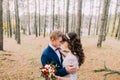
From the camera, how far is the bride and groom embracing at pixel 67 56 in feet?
13.2

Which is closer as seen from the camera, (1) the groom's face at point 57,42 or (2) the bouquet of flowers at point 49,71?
(2) the bouquet of flowers at point 49,71

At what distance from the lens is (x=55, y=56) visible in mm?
4207

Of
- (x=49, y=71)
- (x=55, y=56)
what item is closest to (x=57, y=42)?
(x=55, y=56)

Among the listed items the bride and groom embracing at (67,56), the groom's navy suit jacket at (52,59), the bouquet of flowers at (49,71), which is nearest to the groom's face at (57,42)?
the bride and groom embracing at (67,56)

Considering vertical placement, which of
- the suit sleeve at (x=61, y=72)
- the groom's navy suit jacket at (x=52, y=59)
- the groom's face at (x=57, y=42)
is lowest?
the suit sleeve at (x=61, y=72)

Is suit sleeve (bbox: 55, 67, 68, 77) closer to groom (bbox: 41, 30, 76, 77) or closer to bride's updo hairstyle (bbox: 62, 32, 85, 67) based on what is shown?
groom (bbox: 41, 30, 76, 77)

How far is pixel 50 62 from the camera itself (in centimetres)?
412

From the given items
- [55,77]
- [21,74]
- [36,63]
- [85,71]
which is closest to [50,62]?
[55,77]

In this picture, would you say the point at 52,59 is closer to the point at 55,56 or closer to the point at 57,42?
the point at 55,56

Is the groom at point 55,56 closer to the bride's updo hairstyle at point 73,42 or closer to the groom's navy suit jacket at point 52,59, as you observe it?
the groom's navy suit jacket at point 52,59

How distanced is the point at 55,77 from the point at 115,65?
839 centimetres

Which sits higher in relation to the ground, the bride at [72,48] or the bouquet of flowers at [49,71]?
the bride at [72,48]

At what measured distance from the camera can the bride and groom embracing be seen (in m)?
4.01

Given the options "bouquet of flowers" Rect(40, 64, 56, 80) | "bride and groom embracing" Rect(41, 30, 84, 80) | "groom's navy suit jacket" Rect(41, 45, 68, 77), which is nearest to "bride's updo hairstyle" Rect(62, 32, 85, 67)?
"bride and groom embracing" Rect(41, 30, 84, 80)
